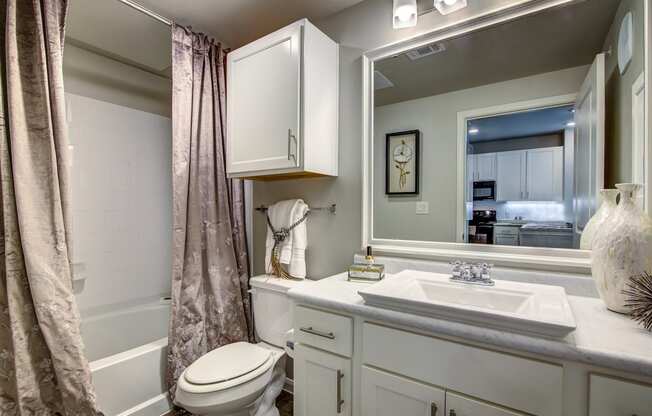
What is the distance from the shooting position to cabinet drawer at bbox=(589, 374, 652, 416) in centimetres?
70

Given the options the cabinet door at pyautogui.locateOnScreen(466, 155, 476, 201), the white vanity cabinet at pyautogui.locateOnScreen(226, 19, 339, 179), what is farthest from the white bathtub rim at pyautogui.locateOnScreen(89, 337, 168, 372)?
the cabinet door at pyautogui.locateOnScreen(466, 155, 476, 201)

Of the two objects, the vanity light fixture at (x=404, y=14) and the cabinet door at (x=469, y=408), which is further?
the vanity light fixture at (x=404, y=14)

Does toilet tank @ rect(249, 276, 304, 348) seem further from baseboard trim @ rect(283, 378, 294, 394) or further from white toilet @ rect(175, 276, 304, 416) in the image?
baseboard trim @ rect(283, 378, 294, 394)

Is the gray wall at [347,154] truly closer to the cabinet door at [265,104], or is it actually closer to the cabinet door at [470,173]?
the cabinet door at [265,104]

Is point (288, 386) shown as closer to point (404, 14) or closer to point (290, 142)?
point (290, 142)

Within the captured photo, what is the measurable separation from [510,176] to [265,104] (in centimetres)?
123

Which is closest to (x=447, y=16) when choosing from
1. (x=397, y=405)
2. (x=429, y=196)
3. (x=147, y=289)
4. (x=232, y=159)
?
(x=429, y=196)

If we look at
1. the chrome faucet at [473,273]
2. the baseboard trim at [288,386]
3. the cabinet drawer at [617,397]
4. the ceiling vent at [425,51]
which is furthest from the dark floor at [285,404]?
the ceiling vent at [425,51]

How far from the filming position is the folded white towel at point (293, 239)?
1764mm

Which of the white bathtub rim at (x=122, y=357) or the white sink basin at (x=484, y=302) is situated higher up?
the white sink basin at (x=484, y=302)

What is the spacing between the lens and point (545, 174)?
4.04 ft

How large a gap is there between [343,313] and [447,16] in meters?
1.41

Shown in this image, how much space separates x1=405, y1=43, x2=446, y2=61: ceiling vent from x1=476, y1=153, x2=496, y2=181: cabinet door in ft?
1.83

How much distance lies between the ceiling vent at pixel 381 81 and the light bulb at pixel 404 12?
262 mm
